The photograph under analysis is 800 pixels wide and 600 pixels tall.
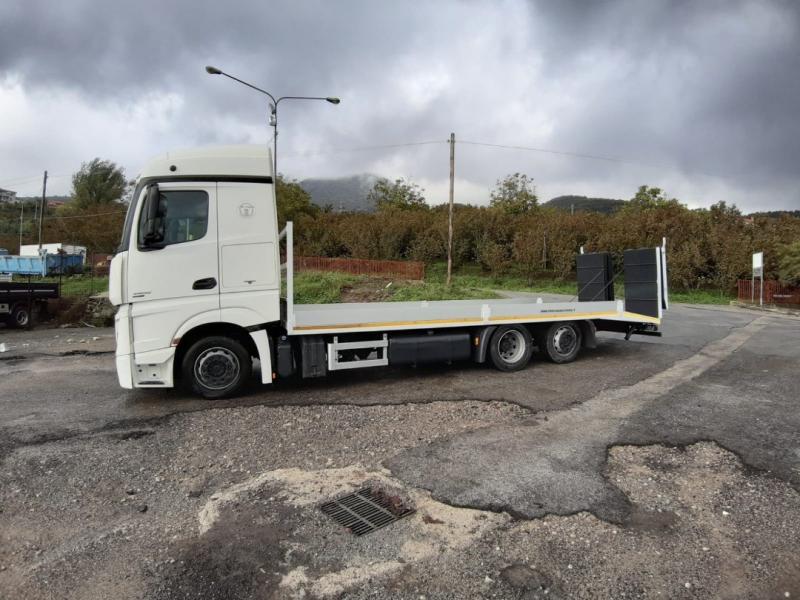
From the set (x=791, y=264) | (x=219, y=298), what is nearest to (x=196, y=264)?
(x=219, y=298)

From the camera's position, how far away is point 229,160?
618cm

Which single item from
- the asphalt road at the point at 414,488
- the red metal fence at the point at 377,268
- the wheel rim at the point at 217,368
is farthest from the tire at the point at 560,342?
the red metal fence at the point at 377,268

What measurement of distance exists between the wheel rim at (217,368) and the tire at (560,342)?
15.5 feet

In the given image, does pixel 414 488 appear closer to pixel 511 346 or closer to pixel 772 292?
pixel 511 346

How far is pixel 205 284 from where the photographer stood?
19.8 ft

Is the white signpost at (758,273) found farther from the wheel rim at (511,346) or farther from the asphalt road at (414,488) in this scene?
the wheel rim at (511,346)

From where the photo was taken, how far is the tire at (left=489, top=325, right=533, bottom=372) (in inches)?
307

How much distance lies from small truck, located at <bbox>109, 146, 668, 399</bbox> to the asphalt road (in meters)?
0.46

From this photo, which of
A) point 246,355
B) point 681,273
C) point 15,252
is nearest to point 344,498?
point 246,355

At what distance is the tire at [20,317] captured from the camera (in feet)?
49.2

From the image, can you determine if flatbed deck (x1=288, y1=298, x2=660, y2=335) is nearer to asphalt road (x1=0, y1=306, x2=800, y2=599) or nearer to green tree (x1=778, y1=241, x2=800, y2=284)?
asphalt road (x1=0, y1=306, x2=800, y2=599)

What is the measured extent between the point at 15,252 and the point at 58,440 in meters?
55.8

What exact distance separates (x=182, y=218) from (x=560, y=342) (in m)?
5.85

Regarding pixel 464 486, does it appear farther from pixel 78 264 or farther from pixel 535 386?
pixel 78 264
